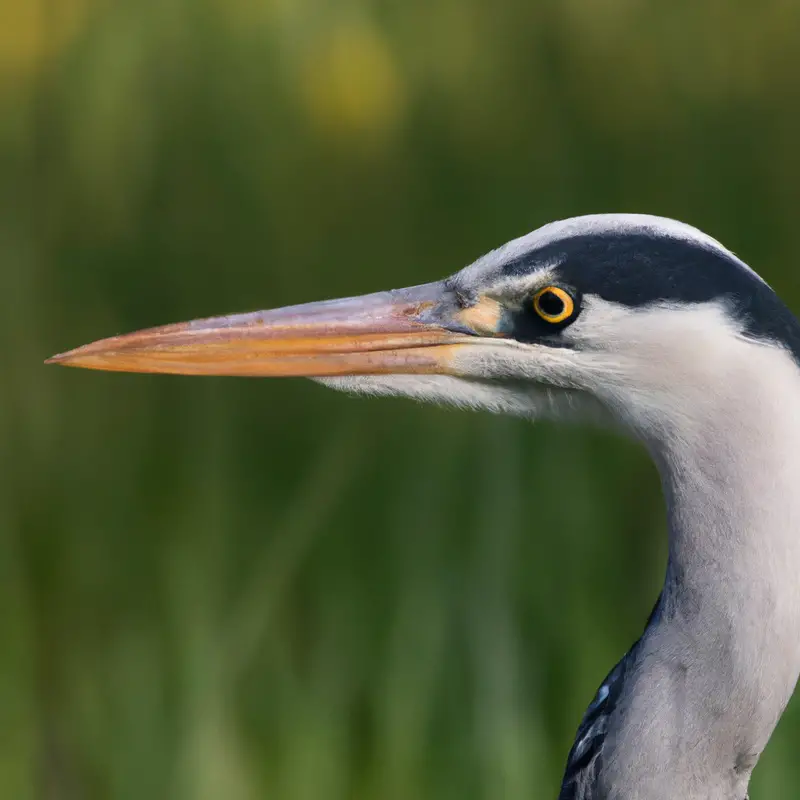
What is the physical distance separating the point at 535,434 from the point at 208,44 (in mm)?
1307

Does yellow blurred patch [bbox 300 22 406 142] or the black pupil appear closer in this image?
the black pupil

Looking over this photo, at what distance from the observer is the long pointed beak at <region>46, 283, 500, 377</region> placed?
1.24 metres

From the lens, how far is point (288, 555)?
6.91 ft

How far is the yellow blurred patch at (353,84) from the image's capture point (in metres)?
2.96

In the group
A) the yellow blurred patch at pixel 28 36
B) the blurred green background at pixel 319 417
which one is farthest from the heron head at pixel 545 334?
the yellow blurred patch at pixel 28 36

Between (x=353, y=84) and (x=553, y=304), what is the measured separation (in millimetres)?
2016

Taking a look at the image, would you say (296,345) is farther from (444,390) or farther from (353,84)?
(353,84)

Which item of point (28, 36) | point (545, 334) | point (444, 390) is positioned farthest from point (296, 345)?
point (28, 36)

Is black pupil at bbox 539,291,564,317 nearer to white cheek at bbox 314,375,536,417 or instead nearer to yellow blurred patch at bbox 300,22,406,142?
white cheek at bbox 314,375,536,417

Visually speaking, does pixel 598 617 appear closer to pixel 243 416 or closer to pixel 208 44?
pixel 243 416

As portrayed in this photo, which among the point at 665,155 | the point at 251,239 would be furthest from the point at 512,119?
the point at 251,239

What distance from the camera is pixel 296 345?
1248 mm

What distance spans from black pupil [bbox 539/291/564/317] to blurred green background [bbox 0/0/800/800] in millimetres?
1061

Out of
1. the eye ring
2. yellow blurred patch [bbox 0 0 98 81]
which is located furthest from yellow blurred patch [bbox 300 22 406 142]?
the eye ring
